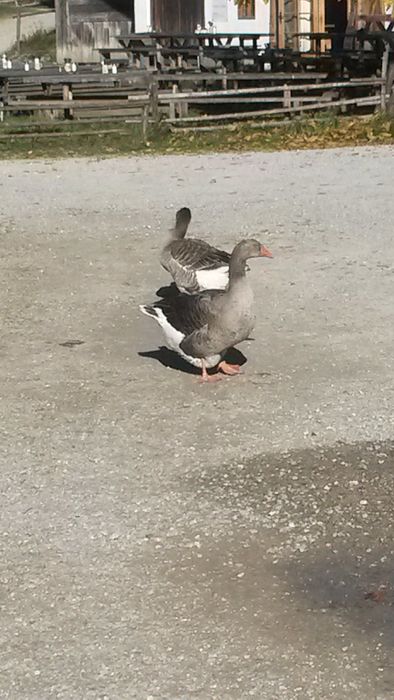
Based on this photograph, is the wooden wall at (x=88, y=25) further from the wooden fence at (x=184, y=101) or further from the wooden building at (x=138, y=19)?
the wooden fence at (x=184, y=101)

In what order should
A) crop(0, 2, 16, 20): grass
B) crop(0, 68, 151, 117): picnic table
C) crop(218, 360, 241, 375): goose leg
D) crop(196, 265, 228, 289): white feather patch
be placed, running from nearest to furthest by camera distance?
1. crop(218, 360, 241, 375): goose leg
2. crop(196, 265, 228, 289): white feather patch
3. crop(0, 68, 151, 117): picnic table
4. crop(0, 2, 16, 20): grass

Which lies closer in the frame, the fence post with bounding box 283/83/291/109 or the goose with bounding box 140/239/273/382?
the goose with bounding box 140/239/273/382

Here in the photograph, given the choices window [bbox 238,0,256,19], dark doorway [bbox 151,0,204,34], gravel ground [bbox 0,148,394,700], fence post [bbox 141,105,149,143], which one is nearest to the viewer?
gravel ground [bbox 0,148,394,700]

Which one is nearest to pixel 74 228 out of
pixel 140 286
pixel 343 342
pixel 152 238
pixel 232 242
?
pixel 152 238

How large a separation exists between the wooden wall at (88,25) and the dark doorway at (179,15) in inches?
127

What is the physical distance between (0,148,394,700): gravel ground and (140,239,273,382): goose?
0.30 m

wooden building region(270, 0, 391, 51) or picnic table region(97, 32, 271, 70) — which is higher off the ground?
wooden building region(270, 0, 391, 51)

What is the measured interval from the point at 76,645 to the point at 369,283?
6.28 meters

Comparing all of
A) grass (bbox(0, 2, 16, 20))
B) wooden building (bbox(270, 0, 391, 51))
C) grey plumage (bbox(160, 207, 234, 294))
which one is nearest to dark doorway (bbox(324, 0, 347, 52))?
wooden building (bbox(270, 0, 391, 51))

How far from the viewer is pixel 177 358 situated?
8.50 meters

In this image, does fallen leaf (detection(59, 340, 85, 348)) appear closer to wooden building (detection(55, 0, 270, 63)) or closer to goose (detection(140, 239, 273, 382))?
goose (detection(140, 239, 273, 382))

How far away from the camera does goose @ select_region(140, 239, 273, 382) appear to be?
24.3 feet

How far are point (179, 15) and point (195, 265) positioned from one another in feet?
92.9

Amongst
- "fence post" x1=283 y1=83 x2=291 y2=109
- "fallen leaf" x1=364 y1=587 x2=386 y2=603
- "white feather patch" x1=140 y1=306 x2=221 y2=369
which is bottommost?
"fallen leaf" x1=364 y1=587 x2=386 y2=603
